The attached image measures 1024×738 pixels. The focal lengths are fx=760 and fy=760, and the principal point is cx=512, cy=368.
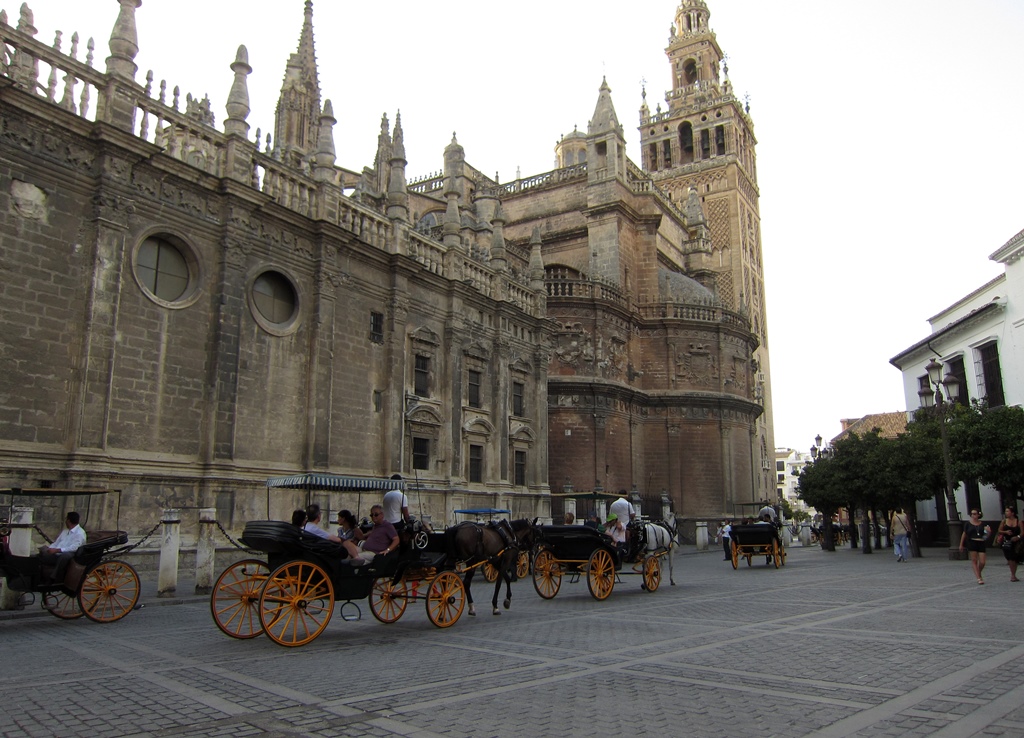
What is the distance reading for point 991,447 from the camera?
2294 cm

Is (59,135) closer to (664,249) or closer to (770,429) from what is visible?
(664,249)

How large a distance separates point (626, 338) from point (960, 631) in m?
30.7

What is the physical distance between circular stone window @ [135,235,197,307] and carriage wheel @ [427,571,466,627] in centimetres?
1035

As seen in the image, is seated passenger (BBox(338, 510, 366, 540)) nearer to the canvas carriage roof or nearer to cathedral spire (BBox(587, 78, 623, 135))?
the canvas carriage roof

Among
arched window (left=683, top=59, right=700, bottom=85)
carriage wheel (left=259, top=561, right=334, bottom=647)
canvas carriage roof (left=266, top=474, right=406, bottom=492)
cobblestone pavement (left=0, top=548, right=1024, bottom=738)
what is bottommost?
cobblestone pavement (left=0, top=548, right=1024, bottom=738)

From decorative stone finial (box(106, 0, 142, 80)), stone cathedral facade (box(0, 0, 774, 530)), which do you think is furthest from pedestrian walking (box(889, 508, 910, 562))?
decorative stone finial (box(106, 0, 142, 80))

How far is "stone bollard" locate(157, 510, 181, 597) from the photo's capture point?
12.8 m

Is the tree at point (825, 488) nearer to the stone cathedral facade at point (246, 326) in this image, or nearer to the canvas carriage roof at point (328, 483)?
the stone cathedral facade at point (246, 326)

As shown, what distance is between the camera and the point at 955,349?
32.7 meters

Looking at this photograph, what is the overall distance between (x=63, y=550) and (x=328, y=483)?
19.1 ft

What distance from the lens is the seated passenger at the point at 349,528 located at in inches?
387

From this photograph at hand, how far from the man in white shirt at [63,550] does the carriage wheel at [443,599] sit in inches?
182

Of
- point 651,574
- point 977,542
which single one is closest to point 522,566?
point 651,574

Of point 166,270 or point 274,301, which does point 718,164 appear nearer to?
point 274,301
